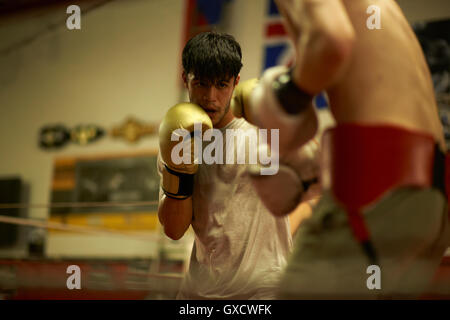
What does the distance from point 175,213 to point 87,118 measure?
422cm

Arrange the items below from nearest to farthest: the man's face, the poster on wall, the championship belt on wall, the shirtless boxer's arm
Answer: the shirtless boxer's arm → the man's face → the poster on wall → the championship belt on wall

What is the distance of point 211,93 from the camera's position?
1357 mm

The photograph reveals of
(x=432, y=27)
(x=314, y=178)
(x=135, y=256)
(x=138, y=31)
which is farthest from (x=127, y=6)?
(x=314, y=178)

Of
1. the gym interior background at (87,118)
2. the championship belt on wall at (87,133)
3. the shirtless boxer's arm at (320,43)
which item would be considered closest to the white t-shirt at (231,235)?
the shirtless boxer's arm at (320,43)

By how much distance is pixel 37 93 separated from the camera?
5.37 metres

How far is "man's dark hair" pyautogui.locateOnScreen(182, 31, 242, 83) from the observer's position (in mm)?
1332

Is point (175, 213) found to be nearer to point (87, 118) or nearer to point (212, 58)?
point (212, 58)

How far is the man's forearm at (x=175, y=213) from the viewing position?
4.71ft

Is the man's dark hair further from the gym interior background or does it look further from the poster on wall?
the gym interior background

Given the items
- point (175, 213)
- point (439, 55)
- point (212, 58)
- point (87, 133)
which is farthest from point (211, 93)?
point (87, 133)

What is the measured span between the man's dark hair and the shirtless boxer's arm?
518mm

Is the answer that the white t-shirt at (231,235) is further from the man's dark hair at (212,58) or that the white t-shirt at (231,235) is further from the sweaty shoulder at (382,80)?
the sweaty shoulder at (382,80)

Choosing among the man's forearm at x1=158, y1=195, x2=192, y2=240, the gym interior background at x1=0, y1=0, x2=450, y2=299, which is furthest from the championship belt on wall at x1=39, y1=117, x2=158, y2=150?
the man's forearm at x1=158, y1=195, x2=192, y2=240

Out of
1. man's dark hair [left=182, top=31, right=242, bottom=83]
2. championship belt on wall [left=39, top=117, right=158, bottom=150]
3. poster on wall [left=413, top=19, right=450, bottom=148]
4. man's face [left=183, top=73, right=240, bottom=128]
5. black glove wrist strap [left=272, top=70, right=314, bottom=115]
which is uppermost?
championship belt on wall [left=39, top=117, right=158, bottom=150]
